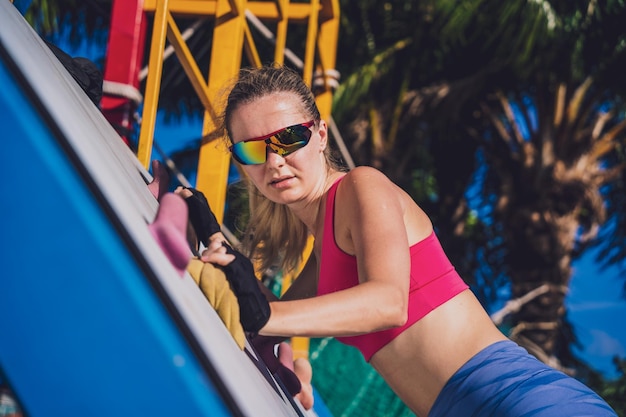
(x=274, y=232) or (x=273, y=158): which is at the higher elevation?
(x=273, y=158)

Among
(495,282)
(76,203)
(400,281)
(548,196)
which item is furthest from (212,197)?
(495,282)

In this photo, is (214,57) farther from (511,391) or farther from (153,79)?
(511,391)

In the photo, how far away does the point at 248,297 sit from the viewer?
0.95m

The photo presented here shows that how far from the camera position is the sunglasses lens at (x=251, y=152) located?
131cm

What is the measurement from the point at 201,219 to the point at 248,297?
28cm

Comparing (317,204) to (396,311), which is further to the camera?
(317,204)

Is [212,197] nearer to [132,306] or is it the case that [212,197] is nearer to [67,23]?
[132,306]

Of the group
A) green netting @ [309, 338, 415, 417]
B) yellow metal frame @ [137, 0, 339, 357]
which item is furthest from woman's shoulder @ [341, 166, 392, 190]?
green netting @ [309, 338, 415, 417]

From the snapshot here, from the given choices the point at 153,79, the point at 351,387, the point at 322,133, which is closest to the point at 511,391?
the point at 322,133

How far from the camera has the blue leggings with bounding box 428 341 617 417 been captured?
1.10 metres

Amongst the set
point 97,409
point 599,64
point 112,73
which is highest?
point 112,73

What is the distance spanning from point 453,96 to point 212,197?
5.79 metres

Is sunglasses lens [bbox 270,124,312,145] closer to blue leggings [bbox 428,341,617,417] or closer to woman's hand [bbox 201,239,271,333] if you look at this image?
woman's hand [bbox 201,239,271,333]

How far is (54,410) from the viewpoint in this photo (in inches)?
28.4
